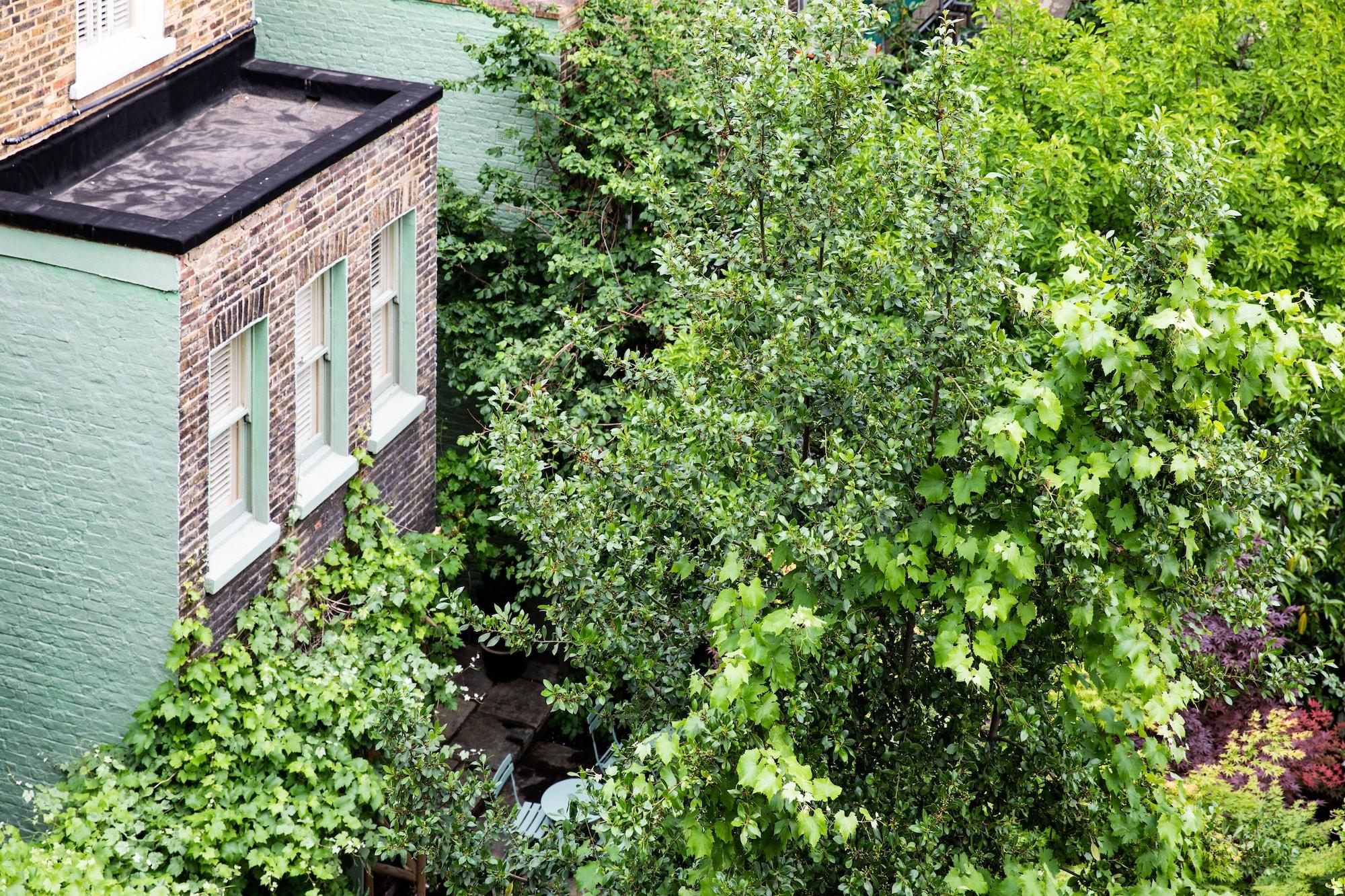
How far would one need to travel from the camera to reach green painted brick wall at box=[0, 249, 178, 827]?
432 inches

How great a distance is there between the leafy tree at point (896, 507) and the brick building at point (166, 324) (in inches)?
127

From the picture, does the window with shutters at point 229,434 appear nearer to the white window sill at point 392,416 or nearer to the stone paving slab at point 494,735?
the white window sill at point 392,416

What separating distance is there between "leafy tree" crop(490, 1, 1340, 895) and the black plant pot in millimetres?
8099

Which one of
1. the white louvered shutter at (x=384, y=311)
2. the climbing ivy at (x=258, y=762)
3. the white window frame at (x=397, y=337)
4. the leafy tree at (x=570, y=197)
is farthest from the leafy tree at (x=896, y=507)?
the leafy tree at (x=570, y=197)

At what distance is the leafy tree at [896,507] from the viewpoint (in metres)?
7.62

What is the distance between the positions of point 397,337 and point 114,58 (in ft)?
11.6

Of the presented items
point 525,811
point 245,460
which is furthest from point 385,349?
point 525,811

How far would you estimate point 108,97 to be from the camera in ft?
42.3

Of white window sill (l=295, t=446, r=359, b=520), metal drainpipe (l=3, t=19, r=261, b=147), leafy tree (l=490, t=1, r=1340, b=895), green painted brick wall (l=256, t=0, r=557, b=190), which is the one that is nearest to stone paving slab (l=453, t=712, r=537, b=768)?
white window sill (l=295, t=446, r=359, b=520)

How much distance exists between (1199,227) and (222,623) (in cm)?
810

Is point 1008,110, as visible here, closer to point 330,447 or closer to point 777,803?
point 330,447

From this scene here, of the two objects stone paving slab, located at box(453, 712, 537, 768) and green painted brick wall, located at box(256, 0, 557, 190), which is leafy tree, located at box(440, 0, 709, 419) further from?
stone paving slab, located at box(453, 712, 537, 768)

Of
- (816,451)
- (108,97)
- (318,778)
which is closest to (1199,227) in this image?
(816,451)

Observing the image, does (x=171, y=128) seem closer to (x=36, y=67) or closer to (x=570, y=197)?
(x=36, y=67)
